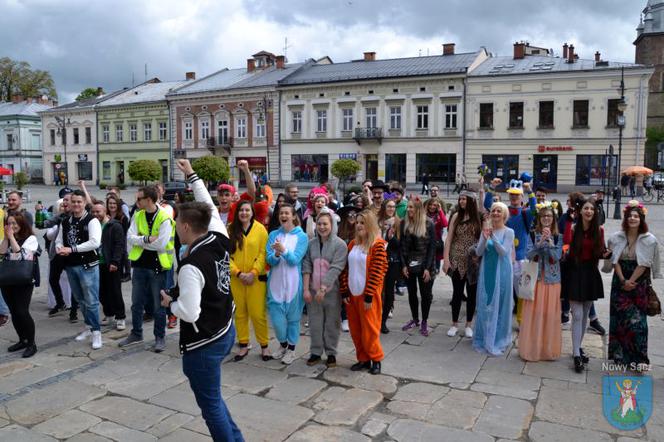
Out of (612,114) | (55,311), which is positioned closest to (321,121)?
(612,114)

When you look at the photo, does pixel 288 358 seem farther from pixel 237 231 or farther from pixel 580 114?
pixel 580 114

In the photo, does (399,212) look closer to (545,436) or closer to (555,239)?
(555,239)

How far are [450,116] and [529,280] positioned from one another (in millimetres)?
32884

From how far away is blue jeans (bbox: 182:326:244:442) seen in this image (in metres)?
3.48

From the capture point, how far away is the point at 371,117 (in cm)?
3978

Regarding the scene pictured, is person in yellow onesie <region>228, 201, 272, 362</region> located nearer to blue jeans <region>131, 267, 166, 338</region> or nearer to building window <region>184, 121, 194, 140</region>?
blue jeans <region>131, 267, 166, 338</region>

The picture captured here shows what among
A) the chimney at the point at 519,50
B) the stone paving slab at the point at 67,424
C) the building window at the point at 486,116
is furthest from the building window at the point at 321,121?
the stone paving slab at the point at 67,424


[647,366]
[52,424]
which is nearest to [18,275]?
[52,424]

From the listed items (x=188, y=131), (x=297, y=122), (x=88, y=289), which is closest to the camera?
(x=88, y=289)

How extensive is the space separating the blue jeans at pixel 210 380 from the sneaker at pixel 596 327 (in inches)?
207

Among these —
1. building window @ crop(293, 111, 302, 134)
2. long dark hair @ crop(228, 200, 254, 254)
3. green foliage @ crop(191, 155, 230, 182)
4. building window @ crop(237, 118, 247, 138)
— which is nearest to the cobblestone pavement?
long dark hair @ crop(228, 200, 254, 254)

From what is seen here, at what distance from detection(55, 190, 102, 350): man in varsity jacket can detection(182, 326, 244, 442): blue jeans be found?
3.32m

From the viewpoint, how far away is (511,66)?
36.7 metres

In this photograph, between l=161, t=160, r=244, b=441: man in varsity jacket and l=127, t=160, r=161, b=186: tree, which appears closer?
l=161, t=160, r=244, b=441: man in varsity jacket
